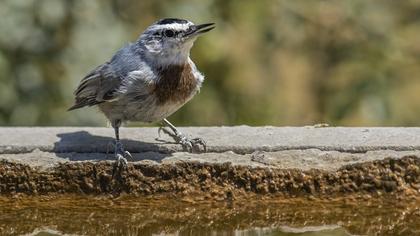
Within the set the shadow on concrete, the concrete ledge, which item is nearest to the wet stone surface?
the concrete ledge

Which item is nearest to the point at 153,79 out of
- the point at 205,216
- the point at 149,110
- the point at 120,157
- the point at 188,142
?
the point at 149,110

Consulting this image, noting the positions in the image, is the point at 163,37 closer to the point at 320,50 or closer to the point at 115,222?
the point at 115,222

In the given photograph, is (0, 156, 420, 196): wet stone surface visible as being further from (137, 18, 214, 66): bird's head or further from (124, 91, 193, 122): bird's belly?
(137, 18, 214, 66): bird's head

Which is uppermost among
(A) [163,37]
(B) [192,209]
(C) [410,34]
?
(C) [410,34]

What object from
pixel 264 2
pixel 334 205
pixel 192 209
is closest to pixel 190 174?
pixel 192 209

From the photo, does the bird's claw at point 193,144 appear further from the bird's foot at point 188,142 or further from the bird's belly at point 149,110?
the bird's belly at point 149,110

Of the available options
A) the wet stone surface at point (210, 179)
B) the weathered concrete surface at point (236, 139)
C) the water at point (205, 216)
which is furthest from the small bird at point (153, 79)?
the water at point (205, 216)

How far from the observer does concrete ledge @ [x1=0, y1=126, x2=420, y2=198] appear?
5.18 m

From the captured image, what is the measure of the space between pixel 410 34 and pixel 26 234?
3.94 meters

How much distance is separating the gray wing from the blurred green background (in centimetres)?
119

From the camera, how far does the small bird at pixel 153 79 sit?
5.78 m

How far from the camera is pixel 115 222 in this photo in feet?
16.1

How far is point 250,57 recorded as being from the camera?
7.80m

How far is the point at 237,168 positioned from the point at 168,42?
36.4 inches
